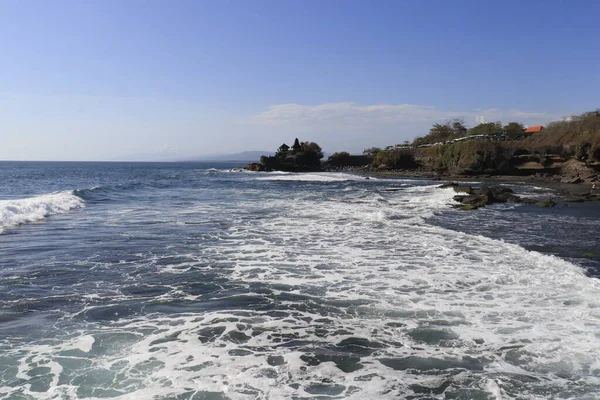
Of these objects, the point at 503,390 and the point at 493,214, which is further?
the point at 493,214

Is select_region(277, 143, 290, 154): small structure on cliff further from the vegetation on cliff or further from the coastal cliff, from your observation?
the vegetation on cliff

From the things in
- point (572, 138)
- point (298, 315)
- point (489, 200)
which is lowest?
point (298, 315)

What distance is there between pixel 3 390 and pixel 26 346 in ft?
4.19

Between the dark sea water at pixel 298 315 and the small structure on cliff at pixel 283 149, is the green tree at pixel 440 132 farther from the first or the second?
the dark sea water at pixel 298 315

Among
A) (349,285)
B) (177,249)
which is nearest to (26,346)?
(349,285)

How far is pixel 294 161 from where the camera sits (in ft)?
305

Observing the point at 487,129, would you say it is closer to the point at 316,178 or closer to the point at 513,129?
the point at 513,129

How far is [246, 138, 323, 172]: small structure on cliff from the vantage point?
92.4 m

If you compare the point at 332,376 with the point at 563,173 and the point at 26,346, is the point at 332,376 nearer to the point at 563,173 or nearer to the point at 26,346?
the point at 26,346

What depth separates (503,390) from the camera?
5.30 m

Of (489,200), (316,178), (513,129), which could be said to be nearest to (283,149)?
(316,178)

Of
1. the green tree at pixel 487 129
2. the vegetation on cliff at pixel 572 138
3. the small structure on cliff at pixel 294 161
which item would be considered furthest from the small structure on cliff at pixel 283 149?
the vegetation on cliff at pixel 572 138

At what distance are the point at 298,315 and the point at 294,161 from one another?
281 ft

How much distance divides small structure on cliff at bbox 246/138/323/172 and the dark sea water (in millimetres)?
76300
